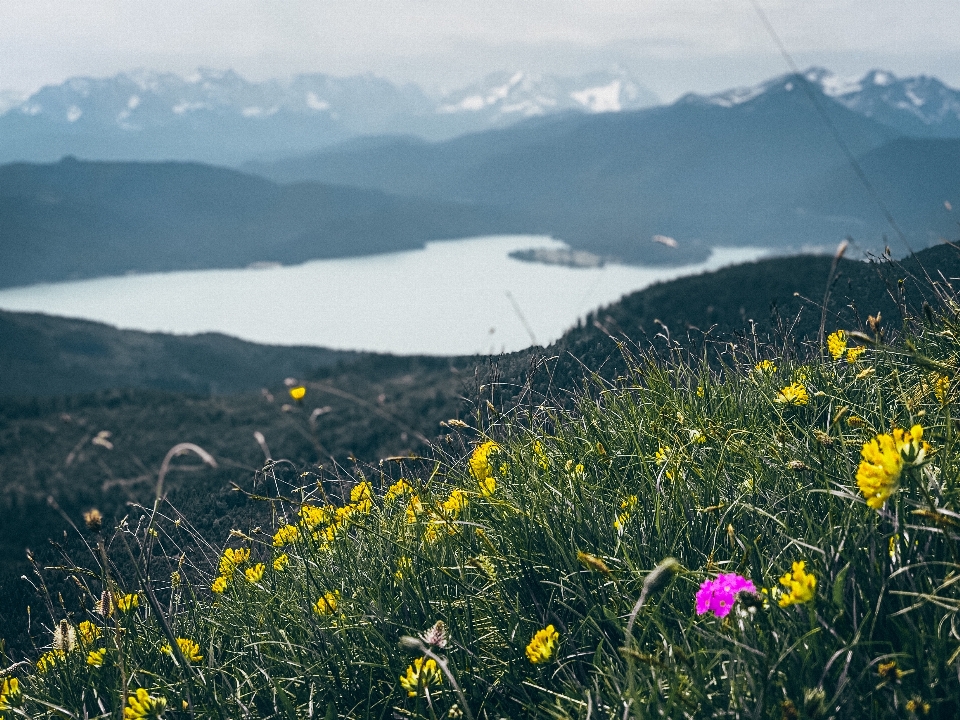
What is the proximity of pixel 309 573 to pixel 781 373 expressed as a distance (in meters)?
2.03

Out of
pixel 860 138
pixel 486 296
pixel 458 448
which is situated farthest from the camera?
pixel 860 138

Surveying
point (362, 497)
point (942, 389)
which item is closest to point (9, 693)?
point (362, 497)

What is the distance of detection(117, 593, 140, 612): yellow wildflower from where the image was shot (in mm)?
2576

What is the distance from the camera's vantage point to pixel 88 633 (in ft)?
9.09

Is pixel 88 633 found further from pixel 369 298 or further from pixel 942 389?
pixel 369 298

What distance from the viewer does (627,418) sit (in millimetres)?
2988

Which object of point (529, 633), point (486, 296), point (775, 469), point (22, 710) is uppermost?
point (775, 469)

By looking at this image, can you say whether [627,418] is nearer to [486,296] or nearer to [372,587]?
[372,587]

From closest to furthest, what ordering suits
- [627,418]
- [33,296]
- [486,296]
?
[627,418]
[486,296]
[33,296]

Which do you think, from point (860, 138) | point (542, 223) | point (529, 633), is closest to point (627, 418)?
point (529, 633)

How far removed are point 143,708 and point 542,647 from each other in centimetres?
115

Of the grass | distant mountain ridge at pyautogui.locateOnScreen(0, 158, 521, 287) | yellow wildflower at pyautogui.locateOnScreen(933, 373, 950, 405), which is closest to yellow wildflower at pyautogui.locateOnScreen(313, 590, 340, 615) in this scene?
the grass

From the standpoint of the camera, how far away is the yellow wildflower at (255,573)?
8.96 ft

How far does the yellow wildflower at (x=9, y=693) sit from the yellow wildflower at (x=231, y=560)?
29.1 inches
